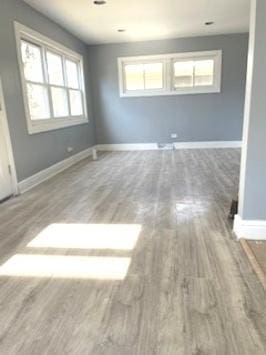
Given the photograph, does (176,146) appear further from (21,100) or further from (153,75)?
(21,100)

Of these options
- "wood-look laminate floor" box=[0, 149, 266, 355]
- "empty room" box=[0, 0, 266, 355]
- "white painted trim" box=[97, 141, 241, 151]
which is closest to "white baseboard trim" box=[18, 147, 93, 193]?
"empty room" box=[0, 0, 266, 355]

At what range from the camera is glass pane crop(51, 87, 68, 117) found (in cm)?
507

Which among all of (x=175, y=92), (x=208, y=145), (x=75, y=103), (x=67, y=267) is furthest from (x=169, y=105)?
(x=67, y=267)

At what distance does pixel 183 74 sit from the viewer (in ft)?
22.1

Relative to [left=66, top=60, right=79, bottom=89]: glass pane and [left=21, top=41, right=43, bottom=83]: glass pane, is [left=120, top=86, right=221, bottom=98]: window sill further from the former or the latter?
[left=21, top=41, right=43, bottom=83]: glass pane

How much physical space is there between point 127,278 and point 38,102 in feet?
12.1

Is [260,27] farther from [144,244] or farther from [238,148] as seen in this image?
[238,148]

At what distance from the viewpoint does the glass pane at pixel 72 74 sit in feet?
19.2

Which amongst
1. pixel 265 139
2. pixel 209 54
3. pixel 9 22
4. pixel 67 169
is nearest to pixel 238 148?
pixel 209 54

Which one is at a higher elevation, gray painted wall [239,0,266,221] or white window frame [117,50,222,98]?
white window frame [117,50,222,98]

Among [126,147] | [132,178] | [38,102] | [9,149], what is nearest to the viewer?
[9,149]

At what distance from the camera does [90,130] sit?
22.9 feet

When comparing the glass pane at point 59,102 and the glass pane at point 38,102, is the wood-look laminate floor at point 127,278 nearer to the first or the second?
the glass pane at point 38,102

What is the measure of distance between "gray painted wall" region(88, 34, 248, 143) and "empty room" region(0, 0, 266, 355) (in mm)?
26
